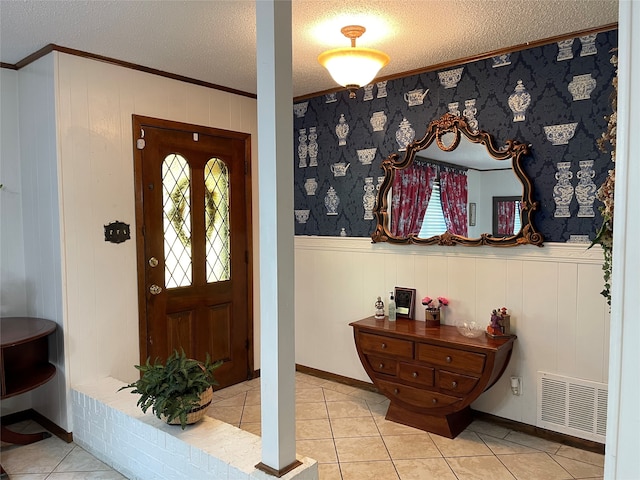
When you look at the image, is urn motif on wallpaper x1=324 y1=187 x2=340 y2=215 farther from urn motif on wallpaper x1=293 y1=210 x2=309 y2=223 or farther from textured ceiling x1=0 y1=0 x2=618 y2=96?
textured ceiling x1=0 y1=0 x2=618 y2=96

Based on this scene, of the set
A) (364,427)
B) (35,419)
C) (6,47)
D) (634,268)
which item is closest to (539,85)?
(364,427)

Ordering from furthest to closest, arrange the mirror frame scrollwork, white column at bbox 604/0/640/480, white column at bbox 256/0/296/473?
the mirror frame scrollwork
white column at bbox 256/0/296/473
white column at bbox 604/0/640/480

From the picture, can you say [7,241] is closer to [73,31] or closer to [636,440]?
[73,31]

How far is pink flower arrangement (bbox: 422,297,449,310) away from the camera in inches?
132

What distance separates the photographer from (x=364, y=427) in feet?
10.5

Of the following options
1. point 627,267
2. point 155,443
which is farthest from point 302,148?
point 627,267

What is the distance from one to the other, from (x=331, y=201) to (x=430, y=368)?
5.47 ft

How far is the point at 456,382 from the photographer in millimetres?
2930

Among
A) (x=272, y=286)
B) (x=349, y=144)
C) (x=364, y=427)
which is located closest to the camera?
(x=272, y=286)

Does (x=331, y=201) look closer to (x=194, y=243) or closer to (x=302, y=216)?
(x=302, y=216)

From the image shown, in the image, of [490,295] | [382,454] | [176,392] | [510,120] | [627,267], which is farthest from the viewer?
A: [490,295]

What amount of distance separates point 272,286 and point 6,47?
248cm

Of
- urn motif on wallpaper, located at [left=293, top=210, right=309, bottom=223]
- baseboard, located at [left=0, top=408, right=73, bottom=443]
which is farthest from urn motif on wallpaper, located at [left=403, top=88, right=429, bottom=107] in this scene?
baseboard, located at [left=0, top=408, right=73, bottom=443]

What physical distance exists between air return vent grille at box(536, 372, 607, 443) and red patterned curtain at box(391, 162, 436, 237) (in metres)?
1.35
